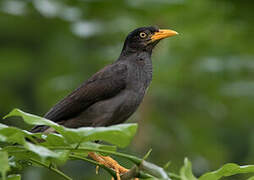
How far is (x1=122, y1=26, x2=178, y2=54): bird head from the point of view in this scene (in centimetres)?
582

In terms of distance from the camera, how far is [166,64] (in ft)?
21.8

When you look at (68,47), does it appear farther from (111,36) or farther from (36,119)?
(36,119)

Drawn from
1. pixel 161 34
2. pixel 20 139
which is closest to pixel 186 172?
pixel 20 139

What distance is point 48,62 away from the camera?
7121mm

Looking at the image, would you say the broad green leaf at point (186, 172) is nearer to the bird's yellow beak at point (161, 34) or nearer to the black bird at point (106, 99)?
the black bird at point (106, 99)

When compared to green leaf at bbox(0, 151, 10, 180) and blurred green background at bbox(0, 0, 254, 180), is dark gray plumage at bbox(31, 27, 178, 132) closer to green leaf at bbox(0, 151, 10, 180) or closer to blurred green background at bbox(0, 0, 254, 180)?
blurred green background at bbox(0, 0, 254, 180)

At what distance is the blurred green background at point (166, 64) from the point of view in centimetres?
648

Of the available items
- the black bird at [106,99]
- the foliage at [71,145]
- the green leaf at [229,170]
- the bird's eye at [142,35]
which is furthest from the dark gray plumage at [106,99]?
the green leaf at [229,170]

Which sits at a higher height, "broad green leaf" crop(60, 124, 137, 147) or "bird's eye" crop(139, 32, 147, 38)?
"bird's eye" crop(139, 32, 147, 38)

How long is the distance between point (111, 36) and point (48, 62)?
34.1 inches

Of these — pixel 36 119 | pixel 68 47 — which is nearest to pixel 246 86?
pixel 68 47

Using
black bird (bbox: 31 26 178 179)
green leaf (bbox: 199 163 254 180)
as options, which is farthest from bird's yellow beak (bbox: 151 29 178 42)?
green leaf (bbox: 199 163 254 180)

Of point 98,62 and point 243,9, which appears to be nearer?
point 243,9

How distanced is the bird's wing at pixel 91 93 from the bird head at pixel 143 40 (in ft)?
1.94
